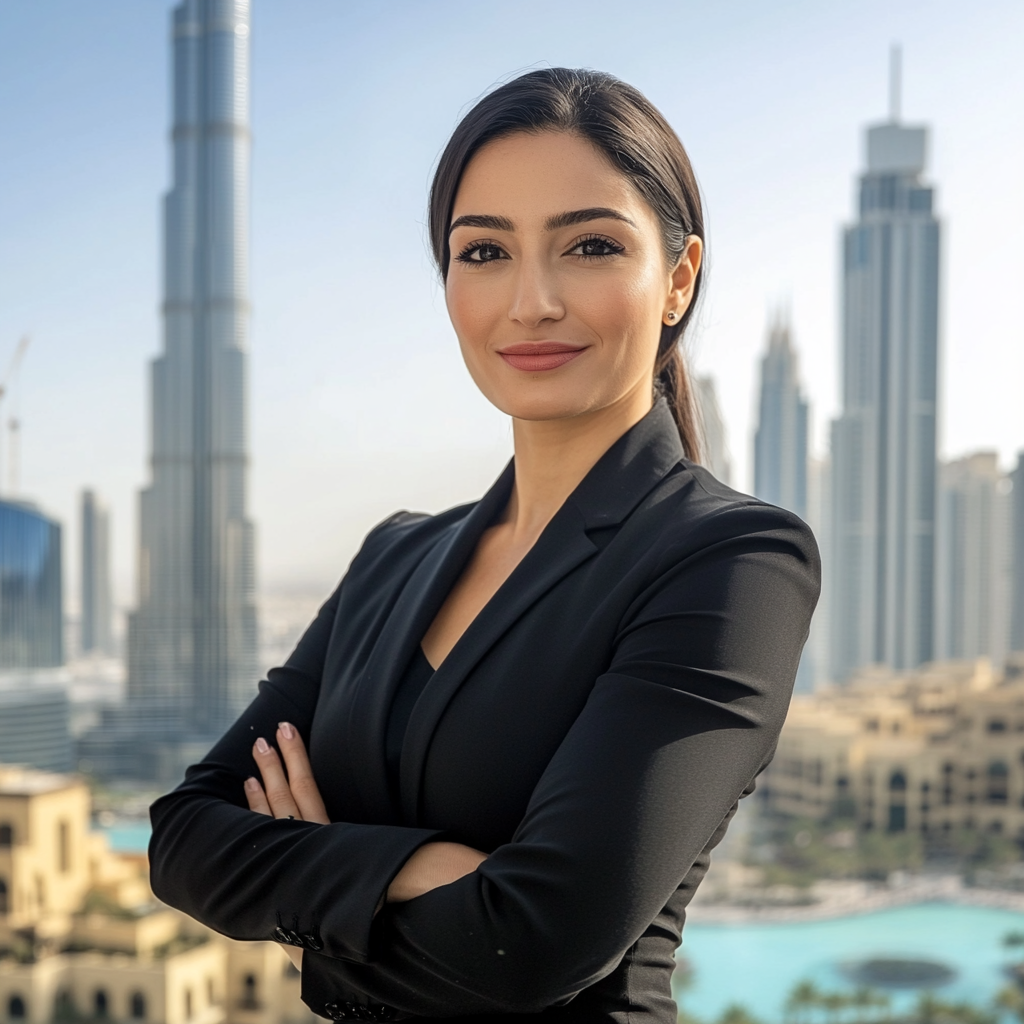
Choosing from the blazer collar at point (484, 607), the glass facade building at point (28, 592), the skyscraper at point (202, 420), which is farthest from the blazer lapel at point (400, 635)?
the skyscraper at point (202, 420)

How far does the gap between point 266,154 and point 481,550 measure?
21.0m

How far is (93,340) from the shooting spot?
67.5ft

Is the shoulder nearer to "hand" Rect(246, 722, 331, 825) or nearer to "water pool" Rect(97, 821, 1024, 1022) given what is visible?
"hand" Rect(246, 722, 331, 825)

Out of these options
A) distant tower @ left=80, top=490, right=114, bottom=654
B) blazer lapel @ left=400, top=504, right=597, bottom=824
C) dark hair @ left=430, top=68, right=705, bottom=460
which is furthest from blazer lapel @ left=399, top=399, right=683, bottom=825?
distant tower @ left=80, top=490, right=114, bottom=654

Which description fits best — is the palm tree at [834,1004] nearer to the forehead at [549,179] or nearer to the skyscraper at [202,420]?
the skyscraper at [202,420]

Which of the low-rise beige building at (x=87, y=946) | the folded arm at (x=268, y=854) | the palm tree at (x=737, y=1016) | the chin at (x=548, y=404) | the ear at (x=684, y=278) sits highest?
the ear at (x=684, y=278)

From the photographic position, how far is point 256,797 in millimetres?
916

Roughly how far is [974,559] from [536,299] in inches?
894

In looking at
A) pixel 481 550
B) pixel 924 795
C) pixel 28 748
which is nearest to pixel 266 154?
pixel 28 748

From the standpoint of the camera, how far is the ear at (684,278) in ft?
2.86

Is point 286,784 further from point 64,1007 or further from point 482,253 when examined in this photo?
point 64,1007

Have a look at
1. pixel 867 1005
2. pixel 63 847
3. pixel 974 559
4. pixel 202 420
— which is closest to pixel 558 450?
pixel 63 847

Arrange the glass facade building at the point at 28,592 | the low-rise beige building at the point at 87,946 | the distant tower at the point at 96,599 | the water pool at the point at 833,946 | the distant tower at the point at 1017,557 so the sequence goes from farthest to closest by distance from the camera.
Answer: the distant tower at the point at 1017,557, the distant tower at the point at 96,599, the glass facade building at the point at 28,592, the water pool at the point at 833,946, the low-rise beige building at the point at 87,946

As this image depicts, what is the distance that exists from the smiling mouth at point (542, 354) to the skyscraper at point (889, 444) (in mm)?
22589
